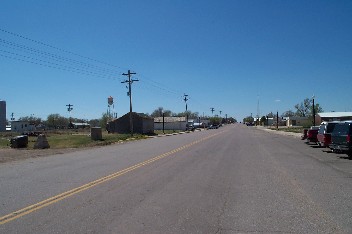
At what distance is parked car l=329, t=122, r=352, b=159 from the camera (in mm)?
22000

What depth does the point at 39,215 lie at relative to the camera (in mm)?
8312

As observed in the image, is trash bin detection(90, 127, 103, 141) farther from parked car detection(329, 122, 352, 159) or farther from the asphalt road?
the asphalt road

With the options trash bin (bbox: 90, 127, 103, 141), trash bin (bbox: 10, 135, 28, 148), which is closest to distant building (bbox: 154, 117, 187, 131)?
trash bin (bbox: 90, 127, 103, 141)

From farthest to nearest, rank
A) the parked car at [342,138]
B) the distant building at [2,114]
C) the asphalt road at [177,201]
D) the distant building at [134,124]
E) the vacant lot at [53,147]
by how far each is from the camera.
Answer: the distant building at [2,114]
the distant building at [134,124]
the vacant lot at [53,147]
the parked car at [342,138]
the asphalt road at [177,201]

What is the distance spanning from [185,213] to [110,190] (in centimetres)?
355

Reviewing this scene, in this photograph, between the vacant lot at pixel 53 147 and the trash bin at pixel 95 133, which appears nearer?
the vacant lot at pixel 53 147

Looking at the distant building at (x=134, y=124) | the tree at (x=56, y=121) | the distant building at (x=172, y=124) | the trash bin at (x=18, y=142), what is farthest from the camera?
the tree at (x=56, y=121)

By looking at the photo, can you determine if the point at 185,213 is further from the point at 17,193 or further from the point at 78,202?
the point at 17,193

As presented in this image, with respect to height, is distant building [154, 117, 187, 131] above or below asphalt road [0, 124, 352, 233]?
above

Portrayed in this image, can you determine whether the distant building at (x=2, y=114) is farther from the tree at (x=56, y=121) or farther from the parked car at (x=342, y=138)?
the parked car at (x=342, y=138)

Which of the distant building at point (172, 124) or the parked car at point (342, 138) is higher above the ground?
the distant building at point (172, 124)

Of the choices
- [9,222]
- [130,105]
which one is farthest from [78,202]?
[130,105]

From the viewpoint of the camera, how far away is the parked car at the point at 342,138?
2200 cm

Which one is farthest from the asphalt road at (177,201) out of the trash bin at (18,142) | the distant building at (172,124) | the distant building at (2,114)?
the distant building at (172,124)
